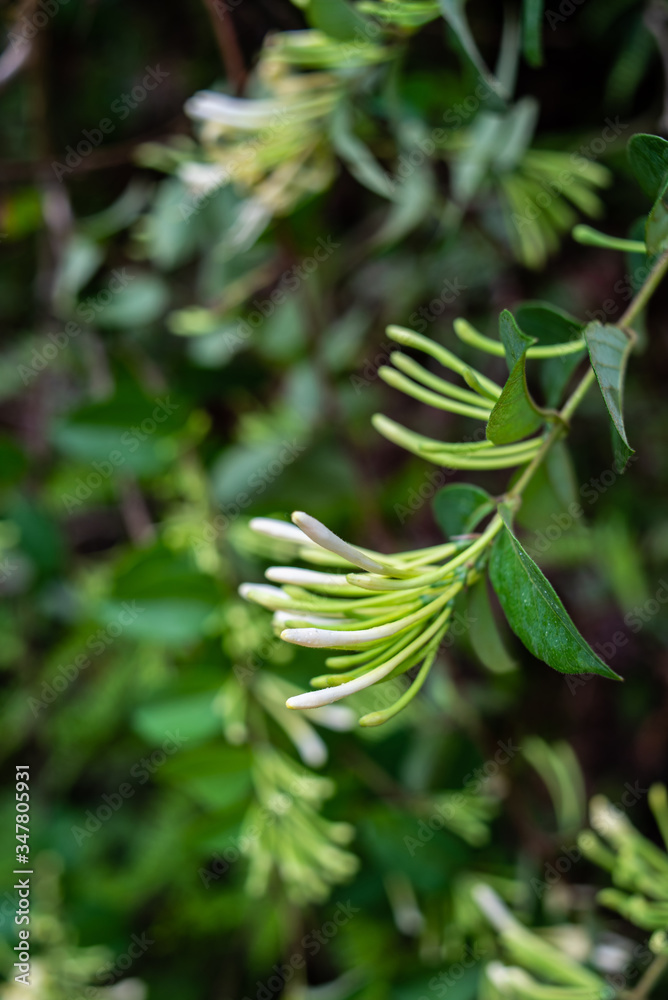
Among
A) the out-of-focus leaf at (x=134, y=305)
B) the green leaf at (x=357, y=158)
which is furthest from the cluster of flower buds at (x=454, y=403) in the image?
the out-of-focus leaf at (x=134, y=305)

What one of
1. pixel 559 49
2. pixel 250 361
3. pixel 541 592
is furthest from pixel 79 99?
pixel 541 592

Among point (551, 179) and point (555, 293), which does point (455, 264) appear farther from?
point (551, 179)

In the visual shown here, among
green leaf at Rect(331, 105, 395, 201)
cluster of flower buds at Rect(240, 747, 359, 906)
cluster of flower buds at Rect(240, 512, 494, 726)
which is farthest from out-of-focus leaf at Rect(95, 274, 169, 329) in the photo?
cluster of flower buds at Rect(240, 512, 494, 726)

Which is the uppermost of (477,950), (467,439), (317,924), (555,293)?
(555,293)

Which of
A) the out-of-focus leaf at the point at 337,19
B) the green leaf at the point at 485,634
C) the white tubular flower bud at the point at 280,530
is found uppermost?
the out-of-focus leaf at the point at 337,19

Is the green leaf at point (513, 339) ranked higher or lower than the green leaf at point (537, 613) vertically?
higher

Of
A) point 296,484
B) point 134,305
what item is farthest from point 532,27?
point 134,305

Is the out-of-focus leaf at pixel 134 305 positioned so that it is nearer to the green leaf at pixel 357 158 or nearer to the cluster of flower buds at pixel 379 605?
the green leaf at pixel 357 158
